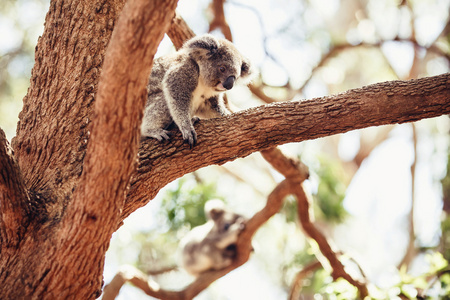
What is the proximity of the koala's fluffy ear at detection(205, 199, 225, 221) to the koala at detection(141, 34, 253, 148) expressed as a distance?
7.40ft

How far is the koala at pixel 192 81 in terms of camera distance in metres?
3.72

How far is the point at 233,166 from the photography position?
9969 mm

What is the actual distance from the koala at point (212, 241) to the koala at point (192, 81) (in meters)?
2.19

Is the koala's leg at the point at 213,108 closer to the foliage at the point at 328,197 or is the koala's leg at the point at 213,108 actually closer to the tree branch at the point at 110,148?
the tree branch at the point at 110,148

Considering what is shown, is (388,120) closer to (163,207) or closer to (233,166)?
(163,207)

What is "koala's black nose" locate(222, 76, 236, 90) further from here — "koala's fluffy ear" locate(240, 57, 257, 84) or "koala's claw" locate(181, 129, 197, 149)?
"koala's claw" locate(181, 129, 197, 149)

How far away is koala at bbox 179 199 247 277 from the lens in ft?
19.7

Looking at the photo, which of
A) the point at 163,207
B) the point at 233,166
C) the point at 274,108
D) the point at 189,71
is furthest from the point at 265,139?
the point at 233,166

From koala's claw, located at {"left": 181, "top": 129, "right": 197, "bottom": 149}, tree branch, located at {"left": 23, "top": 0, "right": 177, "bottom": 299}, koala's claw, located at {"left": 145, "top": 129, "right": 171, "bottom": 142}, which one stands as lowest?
tree branch, located at {"left": 23, "top": 0, "right": 177, "bottom": 299}

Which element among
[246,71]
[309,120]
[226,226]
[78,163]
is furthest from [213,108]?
[226,226]

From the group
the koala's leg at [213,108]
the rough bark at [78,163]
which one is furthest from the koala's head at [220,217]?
the rough bark at [78,163]

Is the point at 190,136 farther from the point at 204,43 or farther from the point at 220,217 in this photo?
the point at 220,217

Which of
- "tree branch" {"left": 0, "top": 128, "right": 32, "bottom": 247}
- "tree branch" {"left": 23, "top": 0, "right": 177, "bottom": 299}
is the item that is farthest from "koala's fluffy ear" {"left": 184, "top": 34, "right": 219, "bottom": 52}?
"tree branch" {"left": 0, "top": 128, "right": 32, "bottom": 247}

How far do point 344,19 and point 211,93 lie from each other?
9.81 metres
